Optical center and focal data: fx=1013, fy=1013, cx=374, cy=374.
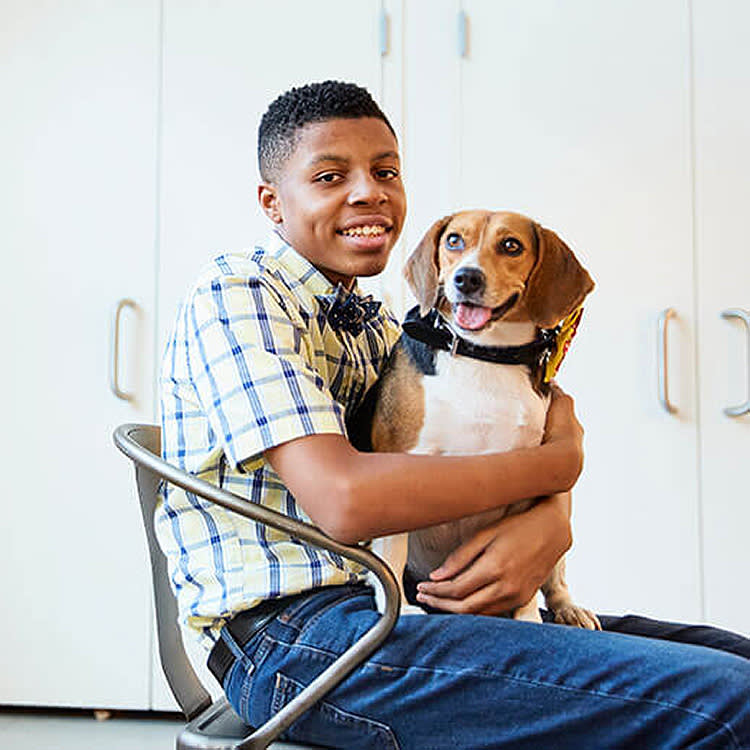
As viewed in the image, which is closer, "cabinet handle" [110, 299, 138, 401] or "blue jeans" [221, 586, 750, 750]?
"blue jeans" [221, 586, 750, 750]

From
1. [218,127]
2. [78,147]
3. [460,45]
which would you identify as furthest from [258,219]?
[460,45]

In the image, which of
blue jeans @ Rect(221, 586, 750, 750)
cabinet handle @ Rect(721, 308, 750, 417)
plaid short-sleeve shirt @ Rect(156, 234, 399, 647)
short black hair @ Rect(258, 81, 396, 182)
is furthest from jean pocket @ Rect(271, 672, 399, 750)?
cabinet handle @ Rect(721, 308, 750, 417)

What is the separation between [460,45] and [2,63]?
4.25 ft

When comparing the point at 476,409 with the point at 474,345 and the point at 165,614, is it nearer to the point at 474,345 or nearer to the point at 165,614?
the point at 474,345

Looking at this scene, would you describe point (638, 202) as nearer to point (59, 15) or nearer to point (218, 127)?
point (218, 127)

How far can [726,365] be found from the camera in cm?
265

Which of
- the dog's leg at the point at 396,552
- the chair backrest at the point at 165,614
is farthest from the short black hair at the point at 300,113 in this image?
the dog's leg at the point at 396,552

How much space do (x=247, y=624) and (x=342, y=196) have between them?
590 mm

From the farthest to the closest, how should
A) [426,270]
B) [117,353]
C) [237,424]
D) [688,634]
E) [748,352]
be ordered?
[117,353]
[748,352]
[426,270]
[688,634]
[237,424]

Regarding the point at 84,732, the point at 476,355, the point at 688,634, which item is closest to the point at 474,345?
the point at 476,355

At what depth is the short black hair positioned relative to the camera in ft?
4.75

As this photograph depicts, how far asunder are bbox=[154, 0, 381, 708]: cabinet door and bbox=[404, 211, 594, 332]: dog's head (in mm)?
1429

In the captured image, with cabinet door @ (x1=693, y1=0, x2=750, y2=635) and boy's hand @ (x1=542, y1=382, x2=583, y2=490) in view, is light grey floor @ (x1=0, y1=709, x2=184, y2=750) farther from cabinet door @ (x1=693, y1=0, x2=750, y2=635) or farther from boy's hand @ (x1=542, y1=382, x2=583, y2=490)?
boy's hand @ (x1=542, y1=382, x2=583, y2=490)

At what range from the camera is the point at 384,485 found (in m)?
1.06
